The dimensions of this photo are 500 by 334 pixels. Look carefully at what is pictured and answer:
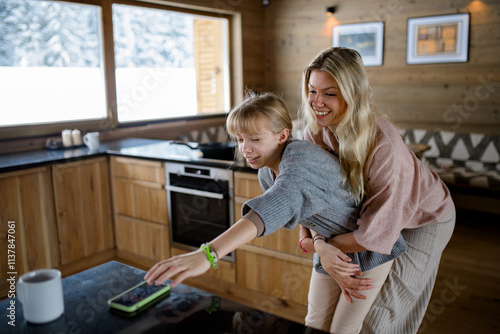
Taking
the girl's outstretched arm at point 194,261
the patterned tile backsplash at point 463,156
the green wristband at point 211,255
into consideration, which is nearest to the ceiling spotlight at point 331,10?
the patterned tile backsplash at point 463,156

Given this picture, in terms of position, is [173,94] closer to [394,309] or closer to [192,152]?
[192,152]

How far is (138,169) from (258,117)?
213cm

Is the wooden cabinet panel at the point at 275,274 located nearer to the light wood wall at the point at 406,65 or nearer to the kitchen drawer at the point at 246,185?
the kitchen drawer at the point at 246,185

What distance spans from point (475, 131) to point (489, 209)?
1.04 meters

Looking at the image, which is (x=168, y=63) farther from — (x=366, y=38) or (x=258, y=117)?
(x=258, y=117)

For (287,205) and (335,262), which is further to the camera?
(335,262)

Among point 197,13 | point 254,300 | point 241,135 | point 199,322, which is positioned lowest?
point 254,300

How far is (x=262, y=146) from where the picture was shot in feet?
4.48

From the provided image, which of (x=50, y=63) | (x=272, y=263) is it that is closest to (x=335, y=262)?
(x=272, y=263)

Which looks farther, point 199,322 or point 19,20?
point 19,20

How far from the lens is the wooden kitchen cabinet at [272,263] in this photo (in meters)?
2.54

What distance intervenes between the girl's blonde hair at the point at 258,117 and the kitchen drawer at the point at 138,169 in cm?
186

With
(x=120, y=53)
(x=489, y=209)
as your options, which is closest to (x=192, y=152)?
(x=120, y=53)

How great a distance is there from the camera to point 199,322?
3.17 feet
